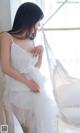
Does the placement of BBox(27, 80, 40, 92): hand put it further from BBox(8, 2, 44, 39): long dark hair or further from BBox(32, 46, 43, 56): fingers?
BBox(8, 2, 44, 39): long dark hair

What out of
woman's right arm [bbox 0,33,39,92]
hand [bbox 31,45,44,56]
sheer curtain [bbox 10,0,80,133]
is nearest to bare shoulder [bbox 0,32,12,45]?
woman's right arm [bbox 0,33,39,92]

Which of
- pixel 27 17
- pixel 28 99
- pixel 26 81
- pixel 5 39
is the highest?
pixel 27 17

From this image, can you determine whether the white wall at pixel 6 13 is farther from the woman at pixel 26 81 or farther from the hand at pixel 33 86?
the hand at pixel 33 86

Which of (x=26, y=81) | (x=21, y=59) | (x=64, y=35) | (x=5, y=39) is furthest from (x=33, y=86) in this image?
(x=64, y=35)

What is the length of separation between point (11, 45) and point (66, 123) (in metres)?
0.62

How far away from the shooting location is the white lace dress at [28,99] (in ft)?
5.22

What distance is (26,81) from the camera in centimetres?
158

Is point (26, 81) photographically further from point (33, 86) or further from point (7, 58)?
point (7, 58)

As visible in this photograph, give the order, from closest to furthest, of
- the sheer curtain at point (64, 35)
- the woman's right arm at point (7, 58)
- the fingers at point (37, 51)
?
1. the woman's right arm at point (7, 58)
2. the fingers at point (37, 51)
3. the sheer curtain at point (64, 35)

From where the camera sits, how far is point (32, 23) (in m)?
1.60

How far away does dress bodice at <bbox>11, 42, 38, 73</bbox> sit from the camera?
5.14ft

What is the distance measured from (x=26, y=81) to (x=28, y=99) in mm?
116

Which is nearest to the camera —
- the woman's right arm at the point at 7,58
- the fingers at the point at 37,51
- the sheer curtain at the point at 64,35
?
the woman's right arm at the point at 7,58

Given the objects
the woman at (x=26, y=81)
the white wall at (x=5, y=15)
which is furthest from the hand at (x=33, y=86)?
the white wall at (x=5, y=15)
